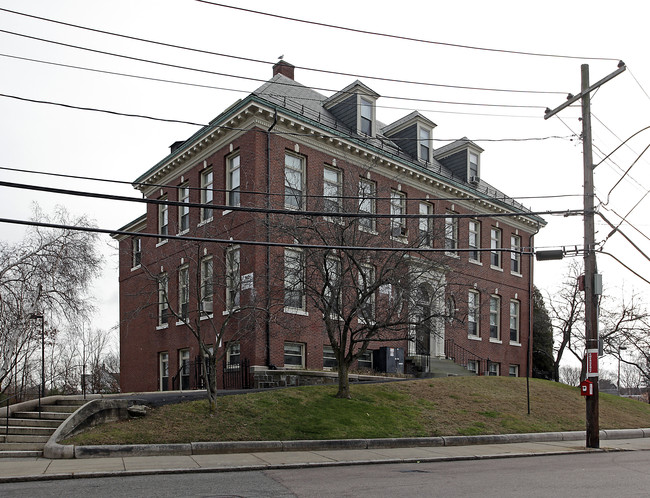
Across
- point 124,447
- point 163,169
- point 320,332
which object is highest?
point 163,169

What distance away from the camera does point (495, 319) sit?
1481 inches

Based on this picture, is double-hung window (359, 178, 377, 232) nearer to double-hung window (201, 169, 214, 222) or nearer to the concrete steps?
double-hung window (201, 169, 214, 222)

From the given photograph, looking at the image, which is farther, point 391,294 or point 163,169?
point 163,169

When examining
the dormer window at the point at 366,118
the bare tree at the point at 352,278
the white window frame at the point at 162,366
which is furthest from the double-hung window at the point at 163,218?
the bare tree at the point at 352,278

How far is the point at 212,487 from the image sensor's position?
34.2ft

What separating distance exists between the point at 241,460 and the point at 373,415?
19.0 ft

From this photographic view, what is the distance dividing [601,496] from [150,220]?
27556 millimetres

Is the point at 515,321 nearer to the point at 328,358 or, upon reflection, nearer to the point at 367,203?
the point at 328,358

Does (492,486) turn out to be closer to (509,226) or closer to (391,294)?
(391,294)

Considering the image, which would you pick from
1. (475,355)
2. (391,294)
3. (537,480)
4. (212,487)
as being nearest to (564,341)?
(475,355)

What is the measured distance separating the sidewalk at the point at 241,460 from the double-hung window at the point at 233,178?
13.5 metres

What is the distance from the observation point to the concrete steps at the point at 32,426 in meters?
14.2

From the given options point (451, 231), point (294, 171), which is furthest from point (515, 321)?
point (451, 231)

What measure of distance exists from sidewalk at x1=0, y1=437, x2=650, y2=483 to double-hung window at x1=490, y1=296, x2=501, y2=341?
64.3 ft
